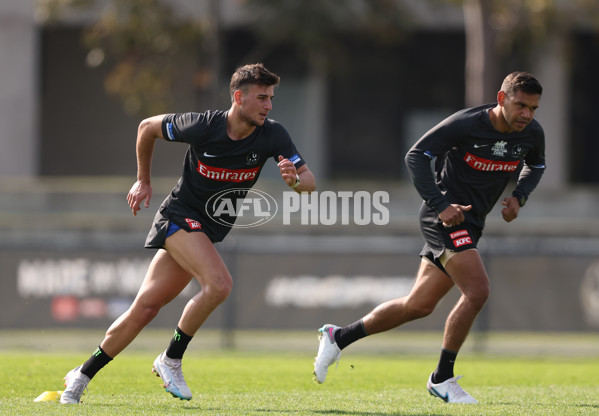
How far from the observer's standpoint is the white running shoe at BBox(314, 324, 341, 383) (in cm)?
784

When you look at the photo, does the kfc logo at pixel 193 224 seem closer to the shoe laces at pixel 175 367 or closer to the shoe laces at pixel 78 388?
→ the shoe laces at pixel 175 367

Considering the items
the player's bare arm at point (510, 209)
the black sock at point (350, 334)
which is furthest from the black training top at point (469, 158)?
the black sock at point (350, 334)

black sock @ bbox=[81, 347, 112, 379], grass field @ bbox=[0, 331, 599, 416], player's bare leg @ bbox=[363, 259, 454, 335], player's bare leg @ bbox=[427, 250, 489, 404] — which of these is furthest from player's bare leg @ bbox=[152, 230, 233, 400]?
player's bare leg @ bbox=[427, 250, 489, 404]

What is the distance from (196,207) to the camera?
7.22 m

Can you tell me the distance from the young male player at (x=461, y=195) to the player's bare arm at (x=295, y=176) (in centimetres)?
93

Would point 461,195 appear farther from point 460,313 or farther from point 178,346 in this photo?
point 178,346

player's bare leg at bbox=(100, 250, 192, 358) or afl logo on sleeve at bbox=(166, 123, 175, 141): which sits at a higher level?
afl logo on sleeve at bbox=(166, 123, 175, 141)

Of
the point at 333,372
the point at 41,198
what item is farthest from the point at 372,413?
the point at 41,198

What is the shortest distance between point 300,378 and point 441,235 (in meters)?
2.45

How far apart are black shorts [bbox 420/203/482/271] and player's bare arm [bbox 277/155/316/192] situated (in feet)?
3.74

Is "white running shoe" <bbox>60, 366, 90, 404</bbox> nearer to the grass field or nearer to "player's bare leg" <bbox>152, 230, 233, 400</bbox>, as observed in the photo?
the grass field

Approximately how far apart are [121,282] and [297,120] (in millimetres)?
17788

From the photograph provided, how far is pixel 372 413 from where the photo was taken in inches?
265

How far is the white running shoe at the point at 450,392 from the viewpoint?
7.37 meters
